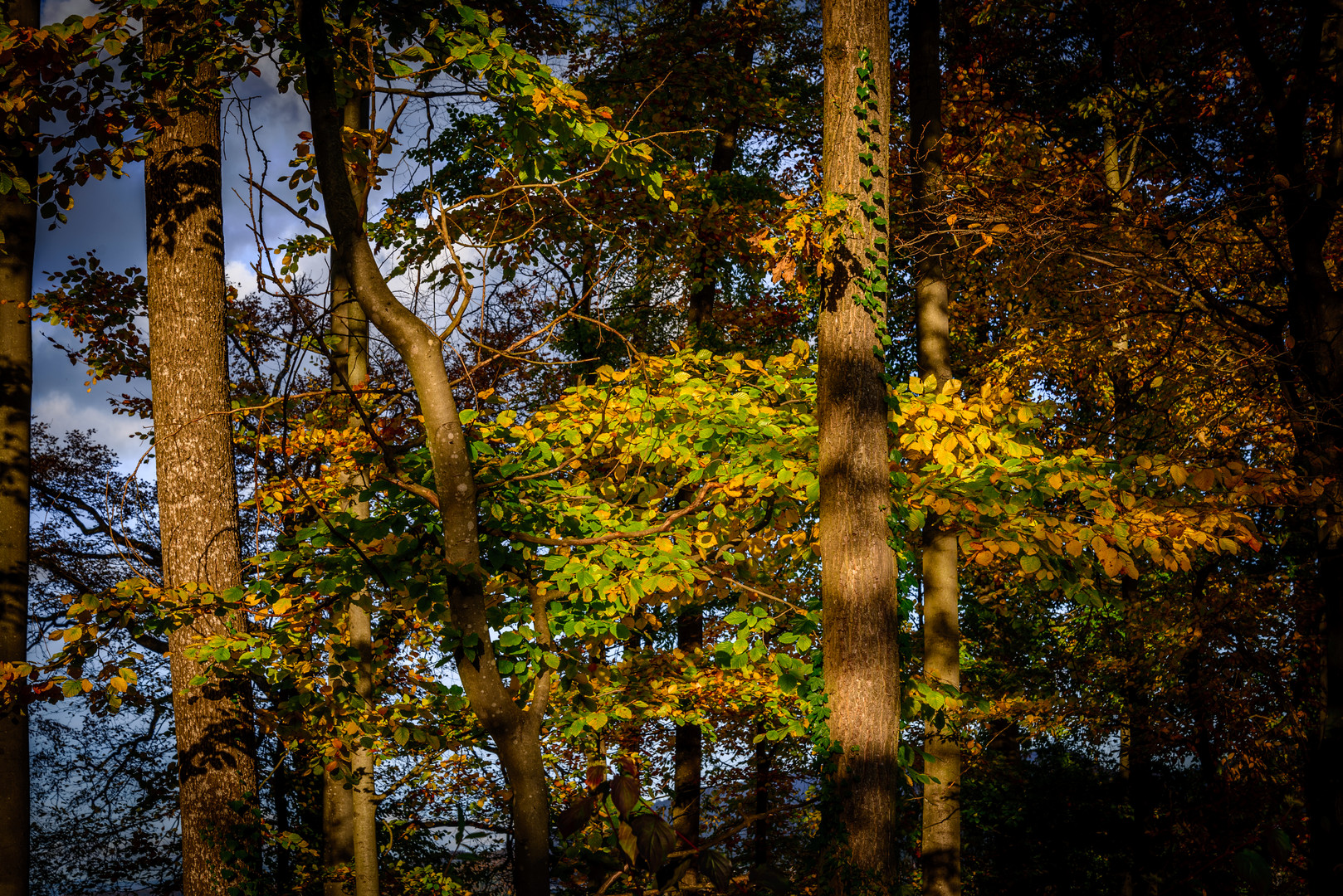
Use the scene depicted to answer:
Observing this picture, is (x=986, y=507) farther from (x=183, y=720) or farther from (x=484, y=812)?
(x=484, y=812)

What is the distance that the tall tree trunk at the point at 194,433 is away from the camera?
532 cm

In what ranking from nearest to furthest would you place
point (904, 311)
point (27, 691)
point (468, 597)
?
point (468, 597)
point (27, 691)
point (904, 311)

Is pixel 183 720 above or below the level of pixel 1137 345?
below

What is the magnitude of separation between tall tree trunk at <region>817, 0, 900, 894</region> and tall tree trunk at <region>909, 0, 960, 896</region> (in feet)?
8.87

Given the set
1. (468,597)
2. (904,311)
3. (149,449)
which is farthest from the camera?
(904,311)

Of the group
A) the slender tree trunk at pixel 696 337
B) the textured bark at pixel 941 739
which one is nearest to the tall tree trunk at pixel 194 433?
the slender tree trunk at pixel 696 337

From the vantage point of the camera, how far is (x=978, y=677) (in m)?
14.2

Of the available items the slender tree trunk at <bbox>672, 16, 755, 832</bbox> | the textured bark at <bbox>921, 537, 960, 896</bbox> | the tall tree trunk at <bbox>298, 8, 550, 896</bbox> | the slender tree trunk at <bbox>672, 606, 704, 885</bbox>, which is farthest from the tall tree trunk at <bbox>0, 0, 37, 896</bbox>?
the slender tree trunk at <bbox>672, 606, 704, 885</bbox>

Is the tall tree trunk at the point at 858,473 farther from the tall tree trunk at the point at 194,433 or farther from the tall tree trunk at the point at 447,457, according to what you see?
the tall tree trunk at the point at 194,433

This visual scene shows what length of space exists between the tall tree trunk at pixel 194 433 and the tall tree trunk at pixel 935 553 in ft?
19.3

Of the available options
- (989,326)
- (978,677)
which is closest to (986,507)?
(978,677)

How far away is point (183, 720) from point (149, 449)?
5.85 feet

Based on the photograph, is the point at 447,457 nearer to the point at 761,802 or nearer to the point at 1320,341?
the point at 1320,341

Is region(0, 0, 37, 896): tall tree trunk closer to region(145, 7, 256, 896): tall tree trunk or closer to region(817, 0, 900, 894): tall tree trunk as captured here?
region(145, 7, 256, 896): tall tree trunk
